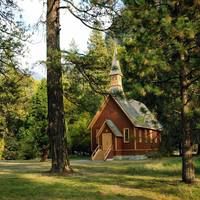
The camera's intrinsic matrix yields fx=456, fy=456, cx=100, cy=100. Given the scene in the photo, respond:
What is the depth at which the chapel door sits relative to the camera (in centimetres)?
4178

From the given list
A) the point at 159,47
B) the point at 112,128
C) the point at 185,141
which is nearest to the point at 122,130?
the point at 112,128

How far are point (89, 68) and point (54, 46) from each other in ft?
4.96

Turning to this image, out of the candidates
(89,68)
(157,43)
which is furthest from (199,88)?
(89,68)

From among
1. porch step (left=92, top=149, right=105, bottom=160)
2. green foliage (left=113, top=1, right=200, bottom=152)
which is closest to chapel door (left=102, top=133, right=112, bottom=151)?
porch step (left=92, top=149, right=105, bottom=160)

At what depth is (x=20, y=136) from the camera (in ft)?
156

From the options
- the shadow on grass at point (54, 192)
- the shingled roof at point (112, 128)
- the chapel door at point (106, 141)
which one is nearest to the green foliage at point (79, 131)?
the shingled roof at point (112, 128)

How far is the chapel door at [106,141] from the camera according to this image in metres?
41.8

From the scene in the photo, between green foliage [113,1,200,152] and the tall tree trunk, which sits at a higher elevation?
green foliage [113,1,200,152]

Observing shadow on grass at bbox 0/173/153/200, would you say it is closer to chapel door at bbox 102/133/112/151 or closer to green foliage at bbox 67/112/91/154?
chapel door at bbox 102/133/112/151

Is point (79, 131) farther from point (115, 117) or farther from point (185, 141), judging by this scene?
point (185, 141)

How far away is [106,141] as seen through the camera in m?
42.0

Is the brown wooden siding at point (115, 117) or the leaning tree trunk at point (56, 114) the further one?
the brown wooden siding at point (115, 117)

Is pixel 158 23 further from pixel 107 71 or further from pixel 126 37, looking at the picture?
pixel 107 71

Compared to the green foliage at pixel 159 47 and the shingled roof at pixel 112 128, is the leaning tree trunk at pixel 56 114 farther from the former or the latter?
the shingled roof at pixel 112 128
